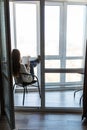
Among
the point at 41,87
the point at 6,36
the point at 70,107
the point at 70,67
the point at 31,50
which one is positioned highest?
the point at 6,36

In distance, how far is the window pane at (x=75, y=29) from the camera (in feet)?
12.3

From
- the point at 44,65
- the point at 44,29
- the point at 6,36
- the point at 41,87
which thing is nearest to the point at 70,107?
the point at 41,87

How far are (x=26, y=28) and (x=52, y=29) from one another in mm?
815

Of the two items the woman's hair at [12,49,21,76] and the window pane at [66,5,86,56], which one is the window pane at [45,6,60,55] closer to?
the window pane at [66,5,86,56]

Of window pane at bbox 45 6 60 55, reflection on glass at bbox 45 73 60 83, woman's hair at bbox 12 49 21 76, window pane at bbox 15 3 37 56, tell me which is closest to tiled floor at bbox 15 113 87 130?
reflection on glass at bbox 45 73 60 83

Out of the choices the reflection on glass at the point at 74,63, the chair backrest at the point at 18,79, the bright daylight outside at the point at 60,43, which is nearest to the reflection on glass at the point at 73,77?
the bright daylight outside at the point at 60,43

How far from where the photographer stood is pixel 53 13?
3777 mm

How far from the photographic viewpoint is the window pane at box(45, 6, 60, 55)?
375 centimetres

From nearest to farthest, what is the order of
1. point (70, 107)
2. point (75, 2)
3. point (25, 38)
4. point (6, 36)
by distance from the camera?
1. point (6, 36)
2. point (75, 2)
3. point (70, 107)
4. point (25, 38)

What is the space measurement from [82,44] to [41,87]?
112 cm

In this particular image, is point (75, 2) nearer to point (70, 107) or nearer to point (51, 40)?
point (51, 40)

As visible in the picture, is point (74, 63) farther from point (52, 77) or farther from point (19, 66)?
point (19, 66)

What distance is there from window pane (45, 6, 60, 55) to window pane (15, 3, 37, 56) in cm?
57

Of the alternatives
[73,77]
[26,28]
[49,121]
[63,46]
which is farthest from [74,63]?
[26,28]
